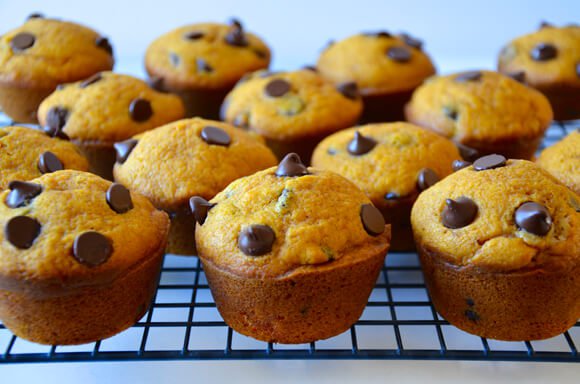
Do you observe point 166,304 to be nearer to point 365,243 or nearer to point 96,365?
point 96,365

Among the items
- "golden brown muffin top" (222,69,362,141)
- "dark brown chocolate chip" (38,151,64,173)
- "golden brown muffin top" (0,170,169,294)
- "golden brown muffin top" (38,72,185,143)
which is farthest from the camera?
"golden brown muffin top" (222,69,362,141)

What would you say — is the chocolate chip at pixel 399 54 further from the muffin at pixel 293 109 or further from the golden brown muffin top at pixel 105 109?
the golden brown muffin top at pixel 105 109

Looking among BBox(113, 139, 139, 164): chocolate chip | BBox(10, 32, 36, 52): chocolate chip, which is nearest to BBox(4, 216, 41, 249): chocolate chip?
BBox(113, 139, 139, 164): chocolate chip

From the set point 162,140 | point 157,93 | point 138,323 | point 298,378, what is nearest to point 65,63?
point 157,93

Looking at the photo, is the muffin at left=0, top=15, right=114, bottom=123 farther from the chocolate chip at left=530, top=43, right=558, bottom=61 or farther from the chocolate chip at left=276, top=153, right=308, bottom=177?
the chocolate chip at left=530, top=43, right=558, bottom=61

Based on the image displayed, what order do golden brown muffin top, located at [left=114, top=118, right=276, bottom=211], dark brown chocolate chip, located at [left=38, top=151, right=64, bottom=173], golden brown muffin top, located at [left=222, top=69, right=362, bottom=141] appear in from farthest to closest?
1. golden brown muffin top, located at [left=222, top=69, right=362, bottom=141]
2. golden brown muffin top, located at [left=114, top=118, right=276, bottom=211]
3. dark brown chocolate chip, located at [left=38, top=151, right=64, bottom=173]

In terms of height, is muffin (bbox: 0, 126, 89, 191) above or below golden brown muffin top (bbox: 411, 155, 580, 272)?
below
